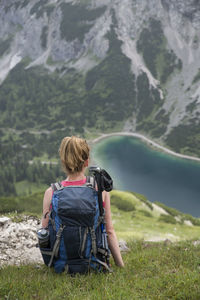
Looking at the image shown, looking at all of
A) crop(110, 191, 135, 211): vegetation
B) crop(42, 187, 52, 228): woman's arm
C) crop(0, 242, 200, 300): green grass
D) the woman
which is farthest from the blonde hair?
crop(110, 191, 135, 211): vegetation

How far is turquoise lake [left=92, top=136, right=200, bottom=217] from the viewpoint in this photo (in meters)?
130

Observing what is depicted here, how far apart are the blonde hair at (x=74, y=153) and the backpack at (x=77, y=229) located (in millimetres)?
543

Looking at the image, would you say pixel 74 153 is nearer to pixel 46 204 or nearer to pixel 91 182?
pixel 91 182

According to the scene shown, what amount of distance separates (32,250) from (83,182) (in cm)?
750

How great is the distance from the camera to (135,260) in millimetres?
9703

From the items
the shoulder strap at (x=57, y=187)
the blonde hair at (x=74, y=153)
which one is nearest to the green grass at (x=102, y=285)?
the shoulder strap at (x=57, y=187)

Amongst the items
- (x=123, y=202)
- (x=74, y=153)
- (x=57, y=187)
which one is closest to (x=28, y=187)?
(x=123, y=202)

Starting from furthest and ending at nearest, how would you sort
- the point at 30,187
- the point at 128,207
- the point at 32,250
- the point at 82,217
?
the point at 30,187 < the point at 128,207 < the point at 32,250 < the point at 82,217

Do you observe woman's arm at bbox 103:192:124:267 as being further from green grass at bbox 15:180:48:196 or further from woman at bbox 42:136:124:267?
green grass at bbox 15:180:48:196

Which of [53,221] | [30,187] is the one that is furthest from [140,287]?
[30,187]

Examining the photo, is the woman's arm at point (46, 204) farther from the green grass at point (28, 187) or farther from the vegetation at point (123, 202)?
the green grass at point (28, 187)

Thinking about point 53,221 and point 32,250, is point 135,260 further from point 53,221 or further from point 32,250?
point 32,250

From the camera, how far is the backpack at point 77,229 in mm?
6660

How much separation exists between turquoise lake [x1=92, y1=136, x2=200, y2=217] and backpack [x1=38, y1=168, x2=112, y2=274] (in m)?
116
